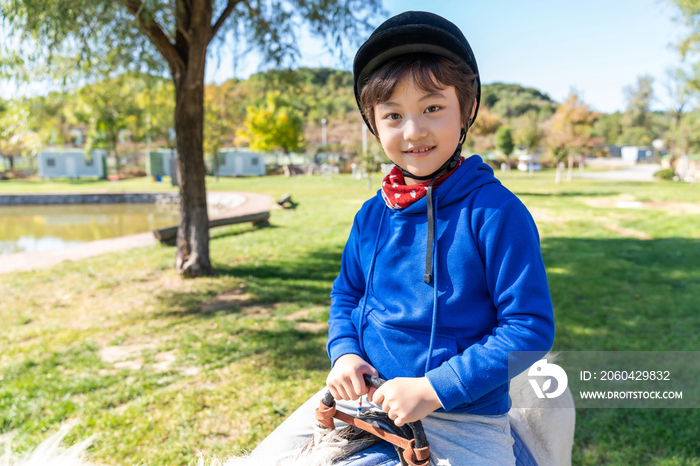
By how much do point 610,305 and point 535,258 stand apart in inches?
195

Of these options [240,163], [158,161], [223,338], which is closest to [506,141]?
[240,163]

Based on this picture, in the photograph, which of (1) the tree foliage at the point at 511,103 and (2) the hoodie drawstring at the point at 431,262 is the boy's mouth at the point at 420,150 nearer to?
(2) the hoodie drawstring at the point at 431,262

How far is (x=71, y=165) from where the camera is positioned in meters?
33.2

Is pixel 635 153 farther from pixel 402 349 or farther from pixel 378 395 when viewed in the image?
pixel 378 395

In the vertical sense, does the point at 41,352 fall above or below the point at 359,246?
below

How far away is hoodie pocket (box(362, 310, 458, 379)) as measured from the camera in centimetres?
118

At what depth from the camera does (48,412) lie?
3.15m

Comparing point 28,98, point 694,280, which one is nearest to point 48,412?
point 28,98

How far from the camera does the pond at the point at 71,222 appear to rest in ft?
39.7

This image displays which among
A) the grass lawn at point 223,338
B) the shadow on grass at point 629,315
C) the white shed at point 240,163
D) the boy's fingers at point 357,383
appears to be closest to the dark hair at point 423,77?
the boy's fingers at point 357,383

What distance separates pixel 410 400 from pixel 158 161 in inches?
1455

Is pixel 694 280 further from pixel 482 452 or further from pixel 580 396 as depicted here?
pixel 482 452

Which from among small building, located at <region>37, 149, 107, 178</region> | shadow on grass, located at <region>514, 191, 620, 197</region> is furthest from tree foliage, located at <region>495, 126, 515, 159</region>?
small building, located at <region>37, 149, 107, 178</region>

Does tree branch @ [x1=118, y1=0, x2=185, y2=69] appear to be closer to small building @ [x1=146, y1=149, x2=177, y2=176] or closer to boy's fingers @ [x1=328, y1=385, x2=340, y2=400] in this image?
boy's fingers @ [x1=328, y1=385, x2=340, y2=400]
